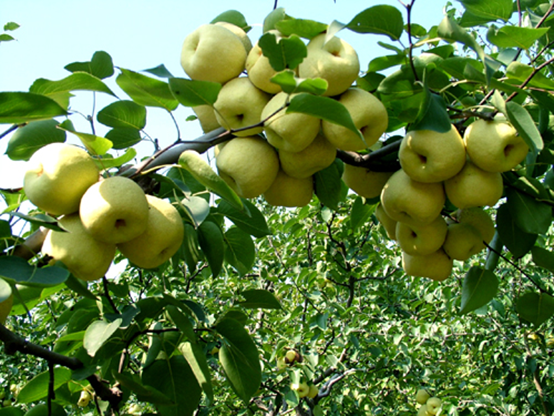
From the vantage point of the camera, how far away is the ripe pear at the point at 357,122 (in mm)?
1032

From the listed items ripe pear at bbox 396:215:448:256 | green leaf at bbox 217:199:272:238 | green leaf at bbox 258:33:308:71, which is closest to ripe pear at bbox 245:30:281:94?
green leaf at bbox 258:33:308:71

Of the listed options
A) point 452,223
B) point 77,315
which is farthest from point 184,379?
point 452,223

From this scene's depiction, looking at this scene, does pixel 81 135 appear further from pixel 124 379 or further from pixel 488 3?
pixel 488 3

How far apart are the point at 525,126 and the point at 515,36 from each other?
27 cm

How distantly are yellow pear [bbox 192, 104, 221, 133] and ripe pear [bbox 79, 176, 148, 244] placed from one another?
372 millimetres

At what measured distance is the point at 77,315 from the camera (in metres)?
1.40

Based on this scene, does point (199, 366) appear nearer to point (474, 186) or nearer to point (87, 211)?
point (87, 211)

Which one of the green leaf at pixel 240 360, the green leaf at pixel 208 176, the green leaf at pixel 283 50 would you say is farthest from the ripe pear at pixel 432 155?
the green leaf at pixel 240 360

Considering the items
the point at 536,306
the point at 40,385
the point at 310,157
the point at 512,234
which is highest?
the point at 310,157

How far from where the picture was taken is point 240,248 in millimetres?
1461

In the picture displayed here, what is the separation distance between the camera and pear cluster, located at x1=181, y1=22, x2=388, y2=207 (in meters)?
1.03

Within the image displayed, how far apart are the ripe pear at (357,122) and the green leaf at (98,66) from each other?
23.9 inches

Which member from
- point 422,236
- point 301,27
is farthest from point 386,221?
point 301,27

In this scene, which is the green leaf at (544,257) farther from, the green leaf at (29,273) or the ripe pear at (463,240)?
the green leaf at (29,273)
